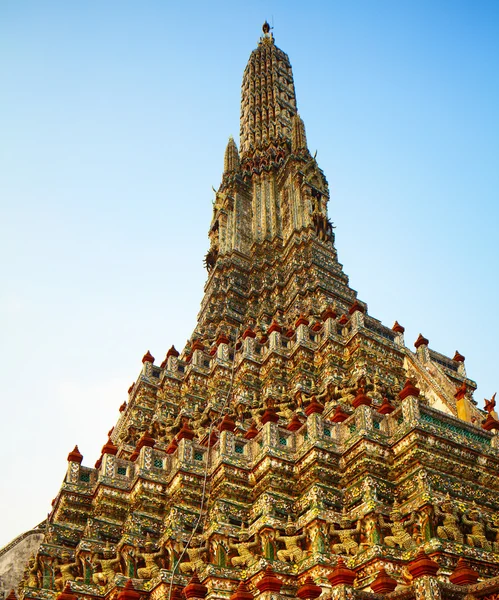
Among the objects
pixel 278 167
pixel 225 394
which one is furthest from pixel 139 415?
pixel 278 167

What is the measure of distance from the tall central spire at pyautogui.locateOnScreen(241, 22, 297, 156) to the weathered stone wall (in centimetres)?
2723

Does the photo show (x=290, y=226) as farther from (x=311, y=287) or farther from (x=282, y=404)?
(x=282, y=404)

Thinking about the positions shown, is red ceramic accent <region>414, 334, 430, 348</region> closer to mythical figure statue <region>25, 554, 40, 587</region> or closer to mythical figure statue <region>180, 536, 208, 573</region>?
mythical figure statue <region>180, 536, 208, 573</region>

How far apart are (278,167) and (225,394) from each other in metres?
19.1

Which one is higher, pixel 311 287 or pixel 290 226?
pixel 290 226

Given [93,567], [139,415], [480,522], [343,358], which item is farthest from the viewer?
[139,415]

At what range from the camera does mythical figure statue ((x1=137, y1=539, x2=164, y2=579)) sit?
14.0 meters

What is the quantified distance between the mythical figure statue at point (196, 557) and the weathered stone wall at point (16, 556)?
6346 millimetres

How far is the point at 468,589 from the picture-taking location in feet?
30.9

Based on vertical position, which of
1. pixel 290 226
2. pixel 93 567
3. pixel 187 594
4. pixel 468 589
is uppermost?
pixel 290 226

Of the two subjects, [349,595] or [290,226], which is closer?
[349,595]

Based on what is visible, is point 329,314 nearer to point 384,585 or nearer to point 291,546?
point 291,546

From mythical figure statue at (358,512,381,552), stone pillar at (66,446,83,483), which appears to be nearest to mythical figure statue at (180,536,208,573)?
mythical figure statue at (358,512,381,552)

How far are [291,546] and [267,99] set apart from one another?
118 ft
